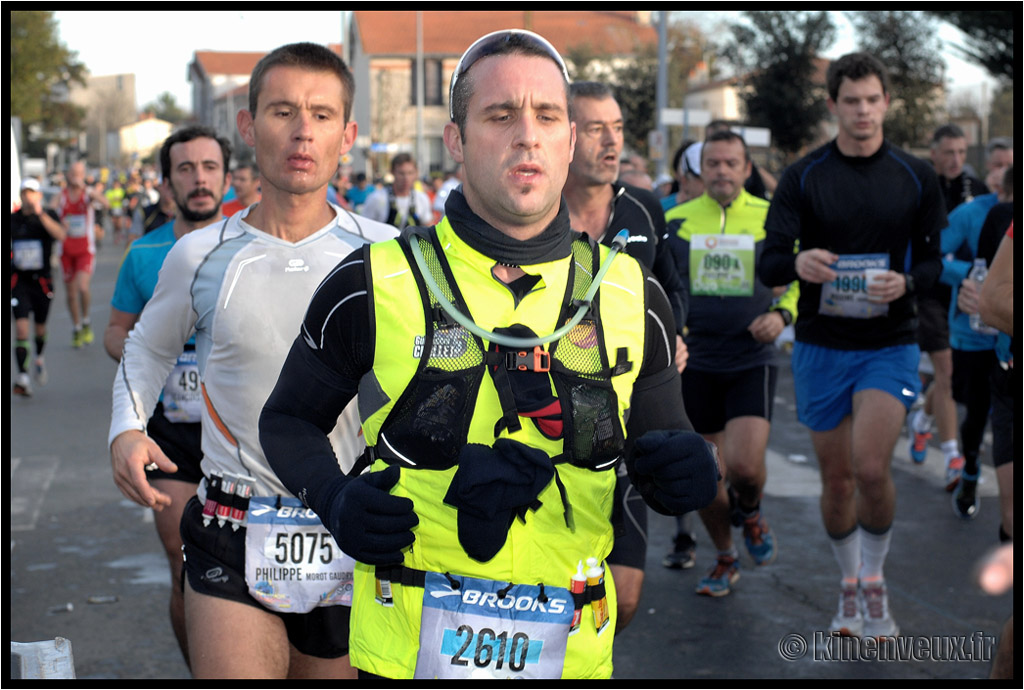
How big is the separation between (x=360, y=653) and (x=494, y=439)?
22.2 inches

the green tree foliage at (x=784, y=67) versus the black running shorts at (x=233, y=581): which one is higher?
the green tree foliage at (x=784, y=67)

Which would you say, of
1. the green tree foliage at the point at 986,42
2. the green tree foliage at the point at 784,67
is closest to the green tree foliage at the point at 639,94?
the green tree foliage at the point at 784,67

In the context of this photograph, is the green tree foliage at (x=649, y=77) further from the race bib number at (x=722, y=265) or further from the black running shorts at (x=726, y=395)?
the black running shorts at (x=726, y=395)

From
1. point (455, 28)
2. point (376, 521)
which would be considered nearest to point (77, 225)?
point (376, 521)

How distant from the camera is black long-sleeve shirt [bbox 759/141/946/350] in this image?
228 inches

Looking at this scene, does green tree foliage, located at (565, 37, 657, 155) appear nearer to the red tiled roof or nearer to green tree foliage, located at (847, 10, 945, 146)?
green tree foliage, located at (847, 10, 945, 146)

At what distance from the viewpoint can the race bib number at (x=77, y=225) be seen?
17.5 metres

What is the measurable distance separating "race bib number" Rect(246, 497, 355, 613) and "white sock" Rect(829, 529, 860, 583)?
9.61 ft

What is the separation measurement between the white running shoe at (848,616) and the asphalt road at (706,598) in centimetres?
9

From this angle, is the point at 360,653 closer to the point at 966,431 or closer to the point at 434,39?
the point at 966,431

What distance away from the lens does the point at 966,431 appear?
7.90 m

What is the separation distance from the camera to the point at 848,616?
18.8ft

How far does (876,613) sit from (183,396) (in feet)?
10.2

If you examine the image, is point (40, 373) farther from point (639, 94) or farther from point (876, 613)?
point (639, 94)
